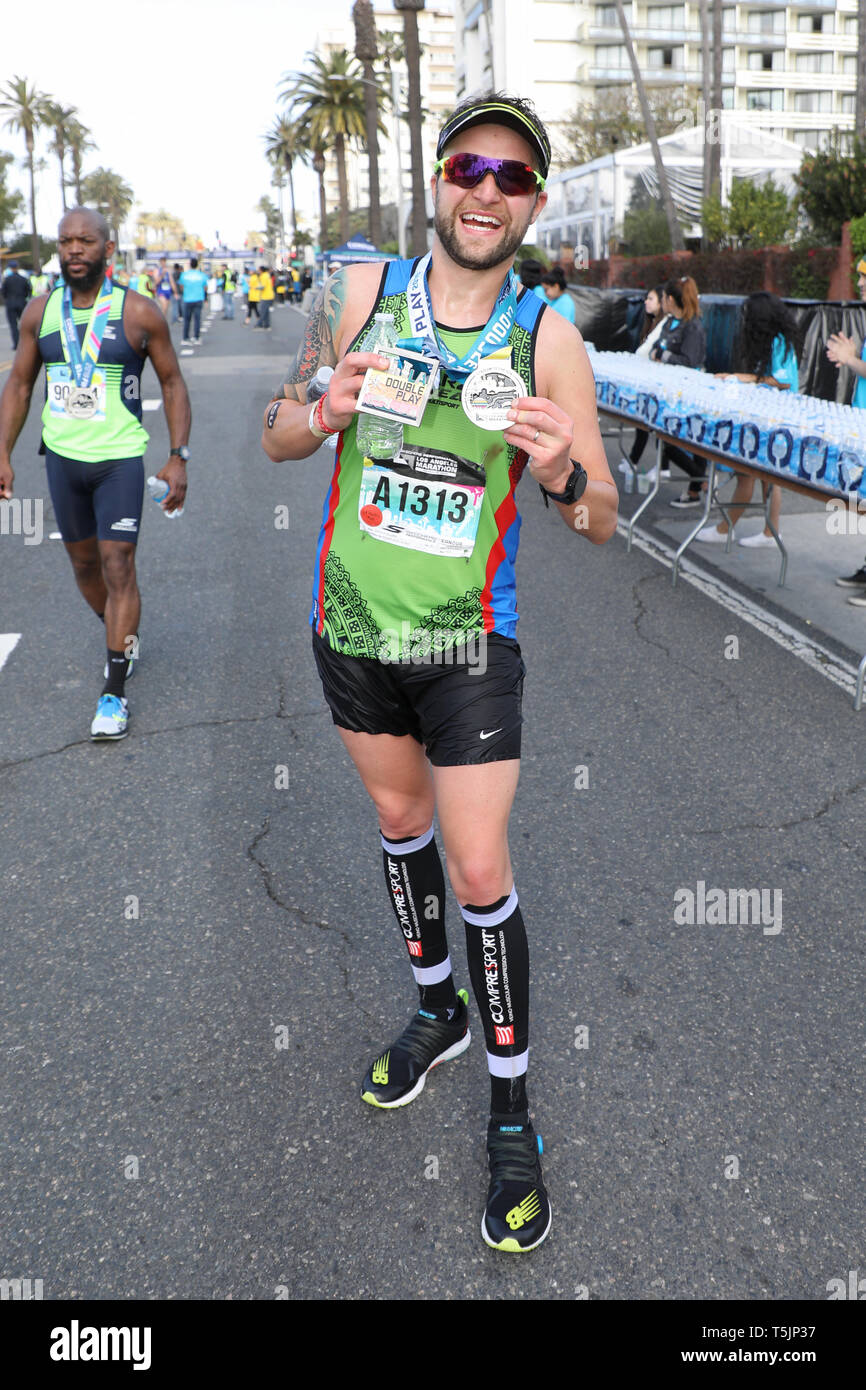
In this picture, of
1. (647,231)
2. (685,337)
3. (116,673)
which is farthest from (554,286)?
(647,231)

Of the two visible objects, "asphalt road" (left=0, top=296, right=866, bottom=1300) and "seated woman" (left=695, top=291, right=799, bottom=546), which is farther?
"seated woman" (left=695, top=291, right=799, bottom=546)

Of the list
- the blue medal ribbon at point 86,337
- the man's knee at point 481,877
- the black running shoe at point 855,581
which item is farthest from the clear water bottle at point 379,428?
the black running shoe at point 855,581

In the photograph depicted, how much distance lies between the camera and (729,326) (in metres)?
13.7

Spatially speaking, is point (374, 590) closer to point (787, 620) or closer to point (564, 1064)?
point (564, 1064)

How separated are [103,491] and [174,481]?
34 centimetres

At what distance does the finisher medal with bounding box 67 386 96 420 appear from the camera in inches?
207

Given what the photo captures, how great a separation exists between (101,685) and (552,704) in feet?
7.98

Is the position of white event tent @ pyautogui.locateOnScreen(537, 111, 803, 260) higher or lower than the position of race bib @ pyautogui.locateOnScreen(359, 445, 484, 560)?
higher

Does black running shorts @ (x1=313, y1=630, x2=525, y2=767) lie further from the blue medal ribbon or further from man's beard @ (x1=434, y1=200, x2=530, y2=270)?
the blue medal ribbon

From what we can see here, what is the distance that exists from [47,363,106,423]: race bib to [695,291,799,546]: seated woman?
505 centimetres

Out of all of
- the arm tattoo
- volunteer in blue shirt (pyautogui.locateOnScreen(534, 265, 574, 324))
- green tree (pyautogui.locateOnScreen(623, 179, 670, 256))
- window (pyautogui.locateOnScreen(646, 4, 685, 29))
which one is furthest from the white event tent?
window (pyautogui.locateOnScreen(646, 4, 685, 29))

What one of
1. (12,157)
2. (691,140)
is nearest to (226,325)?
(691,140)

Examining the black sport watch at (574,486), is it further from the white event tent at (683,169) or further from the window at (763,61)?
the window at (763,61)

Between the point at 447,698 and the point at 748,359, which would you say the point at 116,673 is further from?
the point at 748,359
